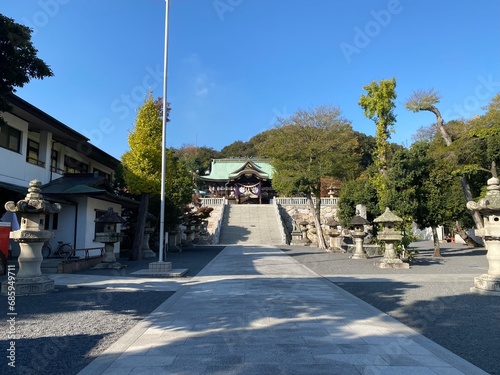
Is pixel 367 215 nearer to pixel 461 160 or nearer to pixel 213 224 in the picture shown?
pixel 461 160

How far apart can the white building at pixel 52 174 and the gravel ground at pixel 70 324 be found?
7.76 m

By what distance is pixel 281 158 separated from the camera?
24.1m

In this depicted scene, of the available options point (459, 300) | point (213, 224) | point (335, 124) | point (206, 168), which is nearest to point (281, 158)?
point (335, 124)

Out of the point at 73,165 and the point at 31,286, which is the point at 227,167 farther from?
the point at 31,286

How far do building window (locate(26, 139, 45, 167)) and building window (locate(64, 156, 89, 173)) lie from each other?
108 inches

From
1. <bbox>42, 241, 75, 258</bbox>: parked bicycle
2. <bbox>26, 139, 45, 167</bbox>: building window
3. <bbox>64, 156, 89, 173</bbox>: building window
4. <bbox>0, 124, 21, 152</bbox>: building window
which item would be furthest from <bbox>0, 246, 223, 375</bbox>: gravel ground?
<bbox>64, 156, 89, 173</bbox>: building window

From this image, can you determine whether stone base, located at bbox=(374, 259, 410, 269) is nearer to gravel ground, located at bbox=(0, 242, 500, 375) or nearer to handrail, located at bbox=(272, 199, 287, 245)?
gravel ground, located at bbox=(0, 242, 500, 375)

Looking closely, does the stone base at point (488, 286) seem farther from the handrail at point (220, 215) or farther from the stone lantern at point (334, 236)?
the handrail at point (220, 215)

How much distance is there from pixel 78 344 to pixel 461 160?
838 inches

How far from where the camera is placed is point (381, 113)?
1898 cm

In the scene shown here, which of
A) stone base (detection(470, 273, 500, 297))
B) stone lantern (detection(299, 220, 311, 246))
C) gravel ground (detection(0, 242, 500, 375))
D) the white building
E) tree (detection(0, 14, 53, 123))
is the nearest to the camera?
gravel ground (detection(0, 242, 500, 375))

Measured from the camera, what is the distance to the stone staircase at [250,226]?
31.2m

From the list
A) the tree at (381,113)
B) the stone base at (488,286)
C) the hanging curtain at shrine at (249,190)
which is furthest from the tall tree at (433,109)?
the hanging curtain at shrine at (249,190)

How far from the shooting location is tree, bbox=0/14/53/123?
704 centimetres
